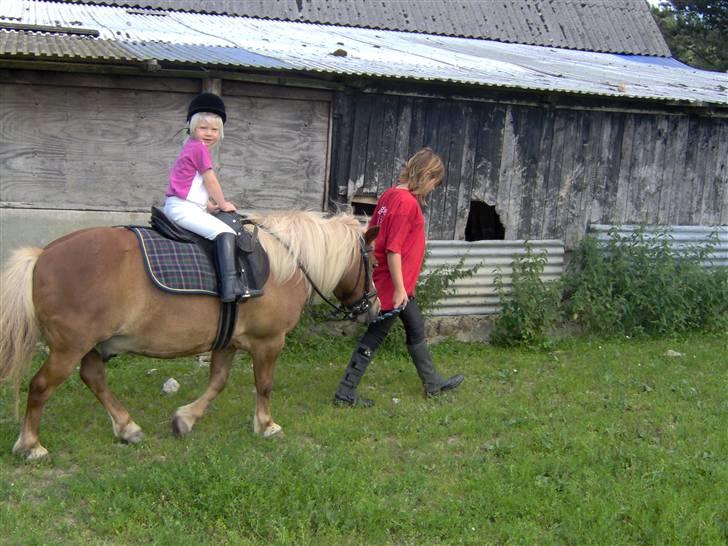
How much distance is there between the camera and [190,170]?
17.0ft

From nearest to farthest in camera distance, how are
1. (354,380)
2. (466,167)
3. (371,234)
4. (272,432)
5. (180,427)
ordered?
1. (180,427)
2. (272,432)
3. (371,234)
4. (354,380)
5. (466,167)

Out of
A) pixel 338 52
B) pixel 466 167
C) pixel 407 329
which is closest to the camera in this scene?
pixel 407 329

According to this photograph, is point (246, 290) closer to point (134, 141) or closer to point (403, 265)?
point (403, 265)

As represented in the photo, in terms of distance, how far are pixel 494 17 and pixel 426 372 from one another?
873 centimetres

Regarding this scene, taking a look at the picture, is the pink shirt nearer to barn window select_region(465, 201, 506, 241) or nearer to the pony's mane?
the pony's mane

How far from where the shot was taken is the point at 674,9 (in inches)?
848

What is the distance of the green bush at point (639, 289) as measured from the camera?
856 cm

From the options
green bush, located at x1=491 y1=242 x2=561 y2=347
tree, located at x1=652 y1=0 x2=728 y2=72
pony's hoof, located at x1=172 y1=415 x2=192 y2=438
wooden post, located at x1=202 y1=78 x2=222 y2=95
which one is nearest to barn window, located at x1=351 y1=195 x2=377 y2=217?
green bush, located at x1=491 y1=242 x2=561 y2=347

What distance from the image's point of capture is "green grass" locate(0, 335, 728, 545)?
423cm


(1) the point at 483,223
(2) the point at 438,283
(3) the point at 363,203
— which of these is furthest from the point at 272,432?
(1) the point at 483,223

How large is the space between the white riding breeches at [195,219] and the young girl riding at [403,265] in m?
1.32

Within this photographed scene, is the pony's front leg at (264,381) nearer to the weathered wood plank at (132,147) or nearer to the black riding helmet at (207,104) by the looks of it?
the black riding helmet at (207,104)

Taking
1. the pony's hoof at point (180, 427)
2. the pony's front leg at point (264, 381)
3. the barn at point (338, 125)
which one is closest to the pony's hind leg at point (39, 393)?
the pony's hoof at point (180, 427)

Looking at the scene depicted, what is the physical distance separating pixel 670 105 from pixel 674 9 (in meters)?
14.5
